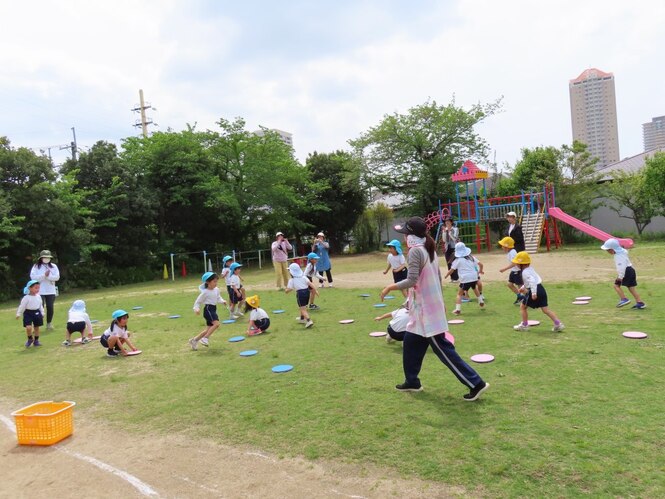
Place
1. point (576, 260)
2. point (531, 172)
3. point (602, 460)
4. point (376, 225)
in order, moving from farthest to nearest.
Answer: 1. point (376, 225)
2. point (531, 172)
3. point (576, 260)
4. point (602, 460)

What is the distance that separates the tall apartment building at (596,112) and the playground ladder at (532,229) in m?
55.4

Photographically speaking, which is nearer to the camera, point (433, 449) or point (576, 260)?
point (433, 449)

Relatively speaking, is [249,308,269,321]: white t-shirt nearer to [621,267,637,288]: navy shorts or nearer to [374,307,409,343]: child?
[374,307,409,343]: child

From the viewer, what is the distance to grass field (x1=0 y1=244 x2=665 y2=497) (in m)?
3.43

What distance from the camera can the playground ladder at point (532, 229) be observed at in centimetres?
2319

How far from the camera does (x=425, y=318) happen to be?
4.82m

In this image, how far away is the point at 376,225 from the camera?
38.1 meters

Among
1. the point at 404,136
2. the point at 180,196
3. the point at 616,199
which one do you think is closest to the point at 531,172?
the point at 616,199

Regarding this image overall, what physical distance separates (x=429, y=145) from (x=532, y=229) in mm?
10232

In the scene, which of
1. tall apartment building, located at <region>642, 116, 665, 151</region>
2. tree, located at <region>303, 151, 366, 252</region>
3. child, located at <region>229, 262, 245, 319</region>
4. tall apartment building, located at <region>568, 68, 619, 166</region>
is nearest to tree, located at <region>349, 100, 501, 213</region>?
tree, located at <region>303, 151, 366, 252</region>

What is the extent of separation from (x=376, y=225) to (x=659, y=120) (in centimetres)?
9317

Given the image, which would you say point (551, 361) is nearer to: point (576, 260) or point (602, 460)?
point (602, 460)

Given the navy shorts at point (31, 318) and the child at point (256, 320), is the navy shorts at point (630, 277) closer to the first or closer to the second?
the child at point (256, 320)

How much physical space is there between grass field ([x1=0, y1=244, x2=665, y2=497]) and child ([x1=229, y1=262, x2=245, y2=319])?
56.6 inches
